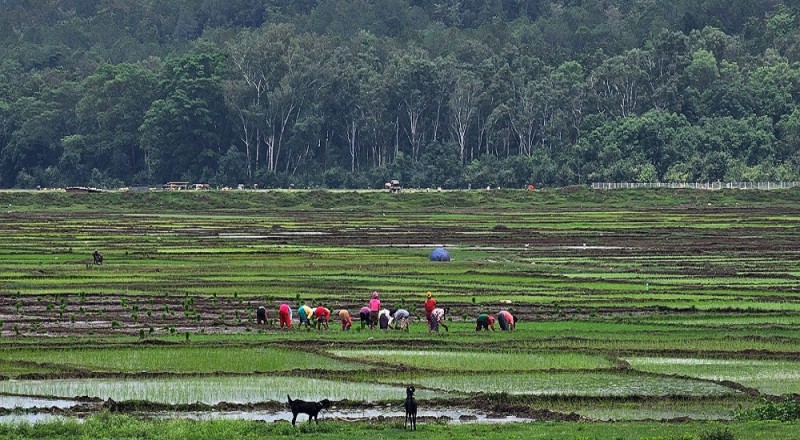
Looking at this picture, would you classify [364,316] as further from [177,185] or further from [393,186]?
[177,185]

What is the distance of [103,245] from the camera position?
73.7 meters

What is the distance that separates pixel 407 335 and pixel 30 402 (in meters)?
12.4

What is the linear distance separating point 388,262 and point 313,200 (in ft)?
220

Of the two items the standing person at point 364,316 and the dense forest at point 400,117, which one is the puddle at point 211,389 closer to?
the standing person at point 364,316

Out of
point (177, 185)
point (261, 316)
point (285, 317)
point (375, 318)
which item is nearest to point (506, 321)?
point (375, 318)

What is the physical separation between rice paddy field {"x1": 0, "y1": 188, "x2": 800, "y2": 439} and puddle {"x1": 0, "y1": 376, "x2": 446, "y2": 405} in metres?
0.08

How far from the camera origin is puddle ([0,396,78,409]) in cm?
2983

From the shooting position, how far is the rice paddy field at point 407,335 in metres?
28.9

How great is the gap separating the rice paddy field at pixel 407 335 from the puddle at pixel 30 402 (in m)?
0.12

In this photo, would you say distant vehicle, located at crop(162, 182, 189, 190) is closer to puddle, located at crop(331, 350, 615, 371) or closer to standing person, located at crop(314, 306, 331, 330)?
standing person, located at crop(314, 306, 331, 330)

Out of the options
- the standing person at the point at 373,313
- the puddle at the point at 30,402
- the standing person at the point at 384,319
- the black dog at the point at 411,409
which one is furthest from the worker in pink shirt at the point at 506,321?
the black dog at the point at 411,409

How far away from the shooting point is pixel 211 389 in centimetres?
3186

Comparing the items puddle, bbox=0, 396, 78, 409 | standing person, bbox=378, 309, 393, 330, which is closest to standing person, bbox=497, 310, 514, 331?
standing person, bbox=378, 309, 393, 330

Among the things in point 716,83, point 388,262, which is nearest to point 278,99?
point 716,83
